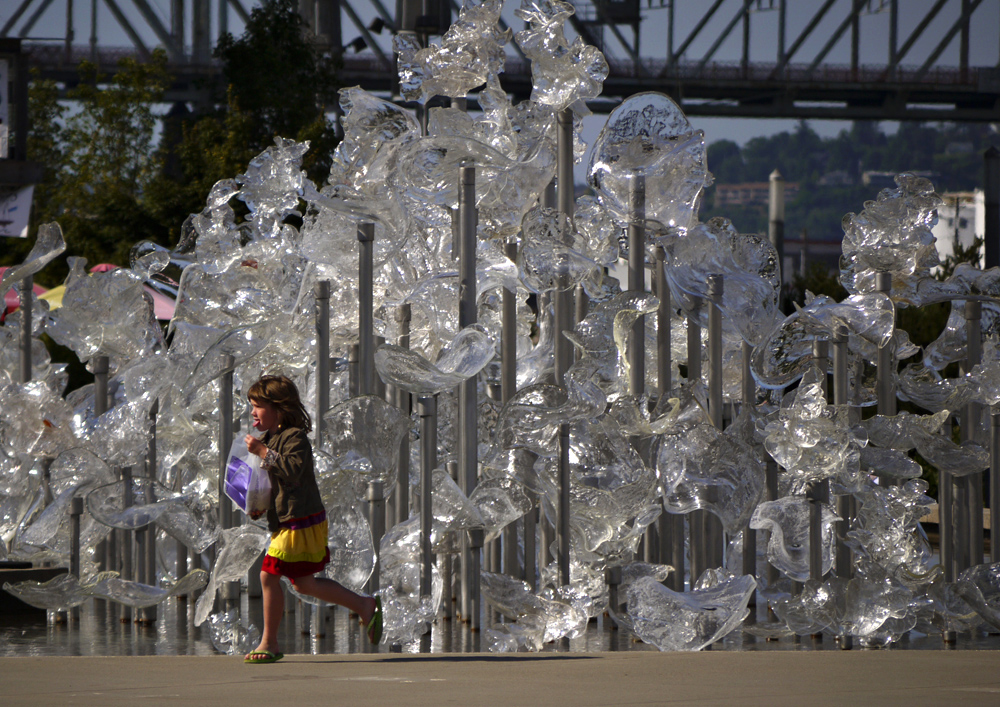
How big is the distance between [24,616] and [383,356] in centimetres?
200

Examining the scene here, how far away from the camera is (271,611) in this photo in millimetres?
4336

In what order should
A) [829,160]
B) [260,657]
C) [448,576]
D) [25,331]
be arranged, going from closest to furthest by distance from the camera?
1. [260,657]
2. [448,576]
3. [25,331]
4. [829,160]

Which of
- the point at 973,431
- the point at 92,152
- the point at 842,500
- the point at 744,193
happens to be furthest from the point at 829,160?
the point at 842,500

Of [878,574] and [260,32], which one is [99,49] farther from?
[878,574]

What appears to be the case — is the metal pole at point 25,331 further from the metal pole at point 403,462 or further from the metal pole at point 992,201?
the metal pole at point 992,201

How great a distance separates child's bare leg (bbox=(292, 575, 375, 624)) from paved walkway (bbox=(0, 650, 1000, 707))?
8.2 inches

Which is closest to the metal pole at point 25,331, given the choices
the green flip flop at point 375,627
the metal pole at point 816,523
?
the green flip flop at point 375,627

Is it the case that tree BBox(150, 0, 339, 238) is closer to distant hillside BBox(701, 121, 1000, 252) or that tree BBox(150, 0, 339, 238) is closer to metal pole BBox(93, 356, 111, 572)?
metal pole BBox(93, 356, 111, 572)

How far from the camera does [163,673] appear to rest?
12.8 ft

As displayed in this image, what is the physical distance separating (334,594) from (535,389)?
0.96 meters

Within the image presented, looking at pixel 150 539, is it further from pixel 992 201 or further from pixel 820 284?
pixel 820 284

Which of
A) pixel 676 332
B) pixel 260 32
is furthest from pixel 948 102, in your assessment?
pixel 676 332

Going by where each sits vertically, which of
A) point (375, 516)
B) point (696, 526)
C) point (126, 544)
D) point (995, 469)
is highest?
point (995, 469)

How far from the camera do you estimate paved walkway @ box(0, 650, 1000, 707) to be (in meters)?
3.48
